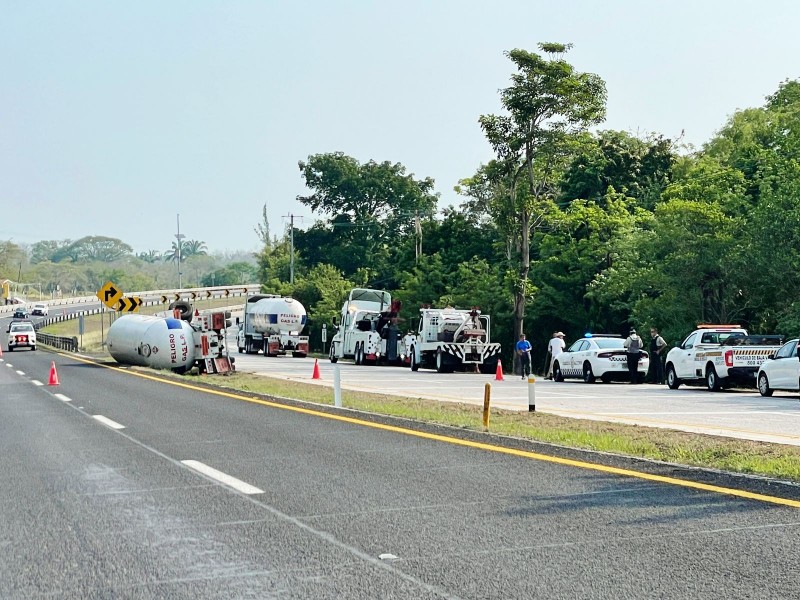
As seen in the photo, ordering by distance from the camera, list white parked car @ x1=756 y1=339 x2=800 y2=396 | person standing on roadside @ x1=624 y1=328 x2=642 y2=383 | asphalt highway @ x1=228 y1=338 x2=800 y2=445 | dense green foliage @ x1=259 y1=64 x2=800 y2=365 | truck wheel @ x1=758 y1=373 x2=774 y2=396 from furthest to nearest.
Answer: dense green foliage @ x1=259 y1=64 x2=800 y2=365, person standing on roadside @ x1=624 y1=328 x2=642 y2=383, truck wheel @ x1=758 y1=373 x2=774 y2=396, white parked car @ x1=756 y1=339 x2=800 y2=396, asphalt highway @ x1=228 y1=338 x2=800 y2=445

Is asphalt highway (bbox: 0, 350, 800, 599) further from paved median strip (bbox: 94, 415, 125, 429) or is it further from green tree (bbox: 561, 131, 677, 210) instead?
green tree (bbox: 561, 131, 677, 210)

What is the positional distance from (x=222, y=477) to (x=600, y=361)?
2371 cm

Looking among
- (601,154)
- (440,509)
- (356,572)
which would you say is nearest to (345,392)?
(440,509)

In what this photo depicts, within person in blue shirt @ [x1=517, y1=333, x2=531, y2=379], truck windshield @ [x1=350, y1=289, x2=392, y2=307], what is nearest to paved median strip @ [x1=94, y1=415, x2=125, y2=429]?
person in blue shirt @ [x1=517, y1=333, x2=531, y2=379]

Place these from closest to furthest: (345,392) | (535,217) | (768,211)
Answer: (345,392) < (768,211) < (535,217)

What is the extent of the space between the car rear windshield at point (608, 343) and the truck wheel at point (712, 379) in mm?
5579

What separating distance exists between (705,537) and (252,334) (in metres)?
59.0

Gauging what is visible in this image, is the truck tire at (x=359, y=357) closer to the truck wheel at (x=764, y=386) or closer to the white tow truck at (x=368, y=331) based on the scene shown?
the white tow truck at (x=368, y=331)

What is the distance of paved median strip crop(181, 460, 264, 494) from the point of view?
10048 mm

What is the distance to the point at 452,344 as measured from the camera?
43594 millimetres

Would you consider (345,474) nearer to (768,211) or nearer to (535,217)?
(768,211)

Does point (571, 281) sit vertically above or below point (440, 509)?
above

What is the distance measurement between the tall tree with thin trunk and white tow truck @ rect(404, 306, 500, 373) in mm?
3371

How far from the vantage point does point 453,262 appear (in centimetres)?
7012
